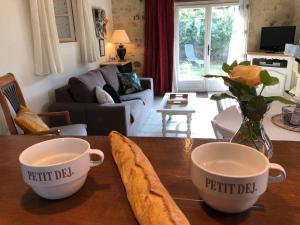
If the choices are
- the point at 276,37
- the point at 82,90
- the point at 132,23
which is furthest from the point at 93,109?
the point at 276,37

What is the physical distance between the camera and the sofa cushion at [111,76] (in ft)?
13.4

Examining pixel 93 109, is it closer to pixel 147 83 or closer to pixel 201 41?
pixel 147 83

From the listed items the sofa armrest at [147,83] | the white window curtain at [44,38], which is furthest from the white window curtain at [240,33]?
the white window curtain at [44,38]

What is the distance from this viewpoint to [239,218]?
59cm

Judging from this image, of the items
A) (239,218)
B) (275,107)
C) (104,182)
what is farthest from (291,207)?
(275,107)

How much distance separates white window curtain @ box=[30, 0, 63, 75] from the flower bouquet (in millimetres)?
2705

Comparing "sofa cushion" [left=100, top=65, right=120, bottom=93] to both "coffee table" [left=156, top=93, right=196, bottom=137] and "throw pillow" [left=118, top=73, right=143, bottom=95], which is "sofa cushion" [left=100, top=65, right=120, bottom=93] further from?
"coffee table" [left=156, top=93, right=196, bottom=137]

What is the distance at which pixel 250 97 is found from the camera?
26.4 inches

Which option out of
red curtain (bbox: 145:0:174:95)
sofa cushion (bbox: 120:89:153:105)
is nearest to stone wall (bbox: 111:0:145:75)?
red curtain (bbox: 145:0:174:95)

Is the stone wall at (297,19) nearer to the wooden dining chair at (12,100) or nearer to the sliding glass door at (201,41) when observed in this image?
the sliding glass door at (201,41)

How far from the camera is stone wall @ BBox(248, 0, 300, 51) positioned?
506 cm

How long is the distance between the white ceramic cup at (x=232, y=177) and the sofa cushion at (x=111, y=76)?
3.50 m

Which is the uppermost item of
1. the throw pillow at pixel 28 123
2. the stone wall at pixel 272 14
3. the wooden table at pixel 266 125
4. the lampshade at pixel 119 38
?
the stone wall at pixel 272 14

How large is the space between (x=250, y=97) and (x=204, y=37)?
520 cm
